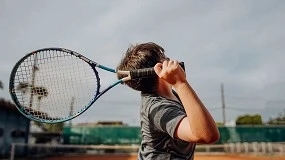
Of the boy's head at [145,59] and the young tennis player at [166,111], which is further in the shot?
the boy's head at [145,59]

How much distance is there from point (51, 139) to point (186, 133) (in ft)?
96.1

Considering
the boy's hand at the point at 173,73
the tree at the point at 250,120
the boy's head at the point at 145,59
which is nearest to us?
the boy's hand at the point at 173,73

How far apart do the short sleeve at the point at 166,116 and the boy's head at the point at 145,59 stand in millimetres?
260

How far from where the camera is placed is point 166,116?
6.65 ft

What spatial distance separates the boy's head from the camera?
236 cm

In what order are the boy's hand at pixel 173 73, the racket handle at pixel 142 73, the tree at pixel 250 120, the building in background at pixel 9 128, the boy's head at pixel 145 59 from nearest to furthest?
1. the boy's hand at pixel 173 73
2. the racket handle at pixel 142 73
3. the boy's head at pixel 145 59
4. the building in background at pixel 9 128
5. the tree at pixel 250 120

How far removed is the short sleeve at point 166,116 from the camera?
1.96m

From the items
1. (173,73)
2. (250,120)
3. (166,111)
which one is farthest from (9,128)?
(250,120)

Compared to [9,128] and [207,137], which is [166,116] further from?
[9,128]

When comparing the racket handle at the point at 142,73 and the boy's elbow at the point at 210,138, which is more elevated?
the racket handle at the point at 142,73

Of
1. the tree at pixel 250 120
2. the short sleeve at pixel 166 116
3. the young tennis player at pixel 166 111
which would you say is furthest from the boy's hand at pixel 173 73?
the tree at pixel 250 120

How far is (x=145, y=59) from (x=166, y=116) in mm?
503

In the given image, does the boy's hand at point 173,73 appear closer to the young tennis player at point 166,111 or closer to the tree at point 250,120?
the young tennis player at point 166,111

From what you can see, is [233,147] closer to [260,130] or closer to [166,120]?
[260,130]
